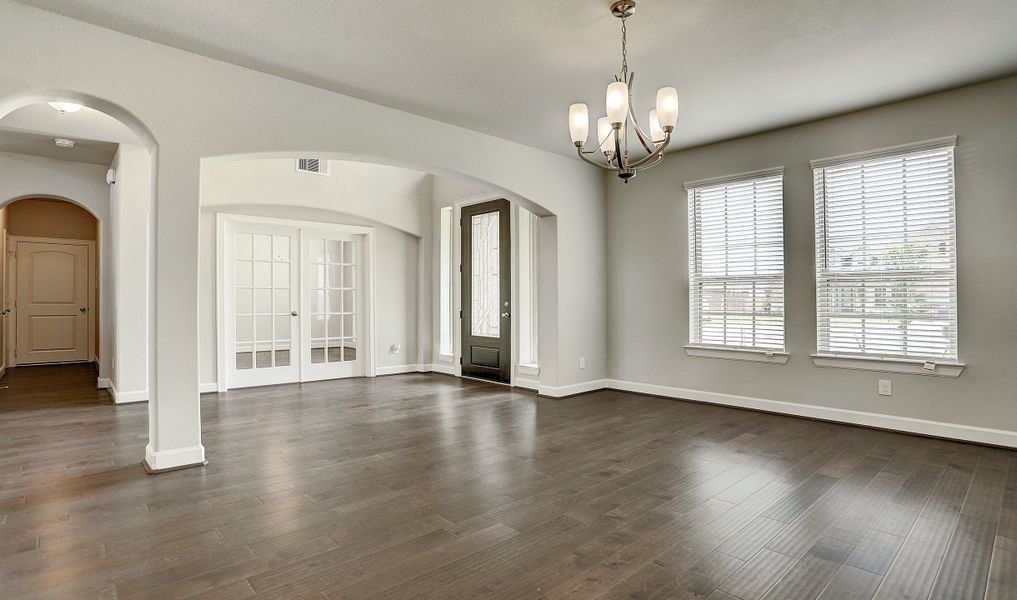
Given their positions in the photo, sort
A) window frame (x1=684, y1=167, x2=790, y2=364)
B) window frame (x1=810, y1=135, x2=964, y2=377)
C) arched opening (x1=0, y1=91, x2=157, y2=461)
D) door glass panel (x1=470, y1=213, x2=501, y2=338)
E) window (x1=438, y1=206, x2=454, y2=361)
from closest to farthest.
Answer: window frame (x1=810, y1=135, x2=964, y2=377), arched opening (x1=0, y1=91, x2=157, y2=461), window frame (x1=684, y1=167, x2=790, y2=364), door glass panel (x1=470, y1=213, x2=501, y2=338), window (x1=438, y1=206, x2=454, y2=361)

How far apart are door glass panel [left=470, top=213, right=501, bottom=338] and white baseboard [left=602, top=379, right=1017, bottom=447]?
2.06 metres

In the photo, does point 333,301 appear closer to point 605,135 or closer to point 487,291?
point 487,291

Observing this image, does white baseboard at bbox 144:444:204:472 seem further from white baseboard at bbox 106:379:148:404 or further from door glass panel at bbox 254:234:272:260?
door glass panel at bbox 254:234:272:260

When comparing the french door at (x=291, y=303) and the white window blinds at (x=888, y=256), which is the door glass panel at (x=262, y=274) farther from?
the white window blinds at (x=888, y=256)

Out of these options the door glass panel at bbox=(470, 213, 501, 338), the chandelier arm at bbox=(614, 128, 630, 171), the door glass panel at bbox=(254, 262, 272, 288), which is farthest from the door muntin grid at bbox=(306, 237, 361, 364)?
the chandelier arm at bbox=(614, 128, 630, 171)

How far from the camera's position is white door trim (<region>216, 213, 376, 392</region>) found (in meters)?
6.25

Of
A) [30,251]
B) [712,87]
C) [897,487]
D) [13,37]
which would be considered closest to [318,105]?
[13,37]

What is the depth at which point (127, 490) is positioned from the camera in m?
3.07

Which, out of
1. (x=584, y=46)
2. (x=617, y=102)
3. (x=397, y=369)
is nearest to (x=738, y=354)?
(x=617, y=102)

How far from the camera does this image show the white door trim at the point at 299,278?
6.25 metres

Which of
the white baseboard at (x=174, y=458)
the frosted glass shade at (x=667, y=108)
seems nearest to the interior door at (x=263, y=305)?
the white baseboard at (x=174, y=458)

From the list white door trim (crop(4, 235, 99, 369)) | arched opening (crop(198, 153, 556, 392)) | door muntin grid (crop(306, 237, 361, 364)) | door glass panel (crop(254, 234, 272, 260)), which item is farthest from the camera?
white door trim (crop(4, 235, 99, 369))

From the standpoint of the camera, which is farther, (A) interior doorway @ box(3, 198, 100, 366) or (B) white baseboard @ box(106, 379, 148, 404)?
(A) interior doorway @ box(3, 198, 100, 366)

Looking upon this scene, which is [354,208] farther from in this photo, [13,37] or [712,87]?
[712,87]
